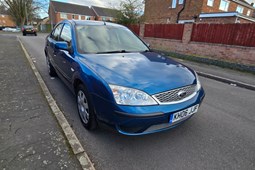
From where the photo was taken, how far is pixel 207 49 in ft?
30.0

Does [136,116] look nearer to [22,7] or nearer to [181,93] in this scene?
[181,93]

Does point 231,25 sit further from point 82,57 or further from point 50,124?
point 50,124

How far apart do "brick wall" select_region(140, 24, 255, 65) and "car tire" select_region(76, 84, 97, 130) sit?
25.7ft

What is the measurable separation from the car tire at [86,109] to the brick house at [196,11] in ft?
55.3

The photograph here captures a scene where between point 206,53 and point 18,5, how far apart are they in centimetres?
4691

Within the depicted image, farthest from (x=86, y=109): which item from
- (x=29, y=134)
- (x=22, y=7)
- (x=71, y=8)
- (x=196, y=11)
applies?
(x=71, y=8)

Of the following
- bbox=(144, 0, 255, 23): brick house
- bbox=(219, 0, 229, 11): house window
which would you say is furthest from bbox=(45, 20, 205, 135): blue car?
bbox=(219, 0, 229, 11): house window

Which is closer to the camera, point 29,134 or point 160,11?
point 29,134

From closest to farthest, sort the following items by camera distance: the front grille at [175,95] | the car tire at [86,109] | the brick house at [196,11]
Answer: the front grille at [175,95], the car tire at [86,109], the brick house at [196,11]

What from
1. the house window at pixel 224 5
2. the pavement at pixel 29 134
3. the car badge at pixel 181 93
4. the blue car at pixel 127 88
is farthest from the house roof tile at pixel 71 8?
the car badge at pixel 181 93

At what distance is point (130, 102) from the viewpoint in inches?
74.4

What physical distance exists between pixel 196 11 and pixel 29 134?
19430 millimetres

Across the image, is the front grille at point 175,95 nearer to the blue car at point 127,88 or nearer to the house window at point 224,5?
the blue car at point 127,88

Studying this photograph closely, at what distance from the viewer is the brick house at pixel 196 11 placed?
15312 mm
